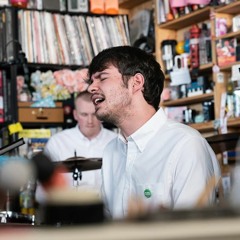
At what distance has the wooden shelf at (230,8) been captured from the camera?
155 inches

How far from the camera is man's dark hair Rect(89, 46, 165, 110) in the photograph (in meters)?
2.18

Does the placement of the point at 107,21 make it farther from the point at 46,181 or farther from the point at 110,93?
the point at 46,181

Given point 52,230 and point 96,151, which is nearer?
point 52,230

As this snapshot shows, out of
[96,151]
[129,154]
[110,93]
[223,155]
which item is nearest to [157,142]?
[129,154]

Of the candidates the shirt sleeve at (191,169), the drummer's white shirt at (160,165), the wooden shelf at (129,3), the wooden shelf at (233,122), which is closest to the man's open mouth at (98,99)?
the drummer's white shirt at (160,165)

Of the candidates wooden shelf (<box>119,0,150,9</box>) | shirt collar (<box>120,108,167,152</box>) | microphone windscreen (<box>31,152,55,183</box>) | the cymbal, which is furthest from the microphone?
wooden shelf (<box>119,0,150,9</box>)

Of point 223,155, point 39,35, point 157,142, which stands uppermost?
point 39,35

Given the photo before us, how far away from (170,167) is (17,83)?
2.72 meters

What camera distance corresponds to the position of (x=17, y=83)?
445cm

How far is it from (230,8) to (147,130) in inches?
85.3

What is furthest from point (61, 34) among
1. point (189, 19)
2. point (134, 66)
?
point (134, 66)

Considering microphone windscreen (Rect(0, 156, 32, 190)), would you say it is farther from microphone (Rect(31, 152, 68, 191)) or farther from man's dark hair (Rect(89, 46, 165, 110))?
man's dark hair (Rect(89, 46, 165, 110))

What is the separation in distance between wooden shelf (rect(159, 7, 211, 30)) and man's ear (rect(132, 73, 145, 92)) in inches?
80.9

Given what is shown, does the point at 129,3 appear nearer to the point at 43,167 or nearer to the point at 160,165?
the point at 160,165
